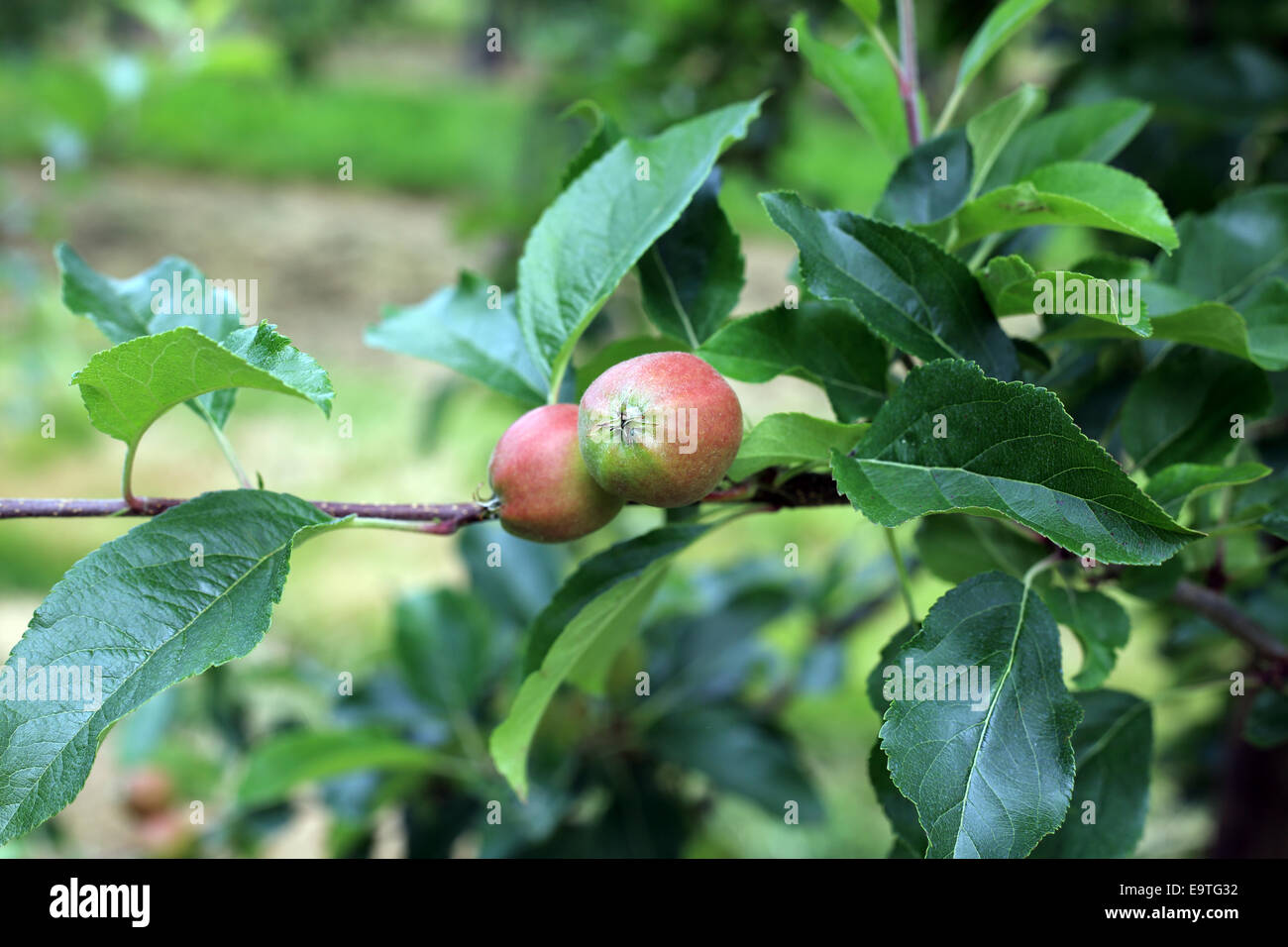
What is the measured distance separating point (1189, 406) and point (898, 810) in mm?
271

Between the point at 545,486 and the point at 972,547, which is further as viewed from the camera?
the point at 972,547

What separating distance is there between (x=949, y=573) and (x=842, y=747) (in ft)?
5.77

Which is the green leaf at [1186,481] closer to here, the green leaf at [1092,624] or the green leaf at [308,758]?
the green leaf at [1092,624]

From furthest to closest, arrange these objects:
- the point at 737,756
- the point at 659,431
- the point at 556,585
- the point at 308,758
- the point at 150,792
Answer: the point at 150,792 → the point at 556,585 → the point at 737,756 → the point at 308,758 → the point at 659,431

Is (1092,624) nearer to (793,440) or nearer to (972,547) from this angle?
(972,547)

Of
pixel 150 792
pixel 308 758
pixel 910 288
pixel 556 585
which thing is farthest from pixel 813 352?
pixel 150 792

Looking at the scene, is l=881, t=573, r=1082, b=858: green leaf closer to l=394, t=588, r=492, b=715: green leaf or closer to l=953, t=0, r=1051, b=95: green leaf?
l=953, t=0, r=1051, b=95: green leaf

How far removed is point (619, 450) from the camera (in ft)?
1.34

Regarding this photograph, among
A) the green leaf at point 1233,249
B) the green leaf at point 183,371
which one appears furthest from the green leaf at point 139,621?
the green leaf at point 1233,249

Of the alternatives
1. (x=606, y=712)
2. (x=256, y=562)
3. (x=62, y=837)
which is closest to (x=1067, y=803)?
(x=256, y=562)

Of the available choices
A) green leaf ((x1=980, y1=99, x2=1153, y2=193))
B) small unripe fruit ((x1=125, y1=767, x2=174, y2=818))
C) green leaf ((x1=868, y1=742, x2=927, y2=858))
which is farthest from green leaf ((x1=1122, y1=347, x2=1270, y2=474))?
small unripe fruit ((x1=125, y1=767, x2=174, y2=818))

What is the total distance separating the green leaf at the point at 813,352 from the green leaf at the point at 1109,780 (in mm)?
206

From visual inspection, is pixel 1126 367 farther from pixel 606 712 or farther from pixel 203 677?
pixel 203 677

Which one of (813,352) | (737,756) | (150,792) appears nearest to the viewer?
(813,352)
